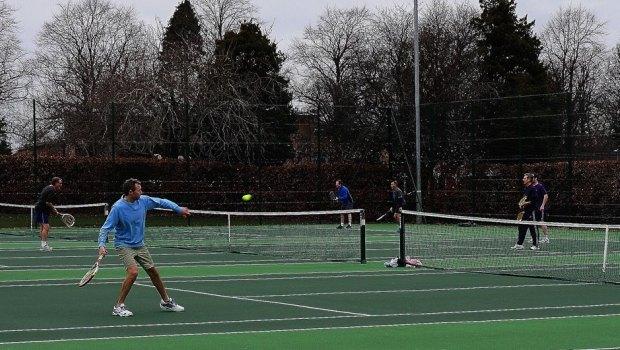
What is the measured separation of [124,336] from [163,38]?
6341cm

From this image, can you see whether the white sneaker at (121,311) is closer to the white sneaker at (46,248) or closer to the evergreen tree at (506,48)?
the white sneaker at (46,248)

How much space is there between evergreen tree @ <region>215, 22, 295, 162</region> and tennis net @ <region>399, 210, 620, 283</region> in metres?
7.71

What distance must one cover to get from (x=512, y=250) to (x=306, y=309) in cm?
1274

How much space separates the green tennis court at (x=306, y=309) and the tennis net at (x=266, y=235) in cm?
246

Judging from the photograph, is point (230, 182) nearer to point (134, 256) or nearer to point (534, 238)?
point (534, 238)

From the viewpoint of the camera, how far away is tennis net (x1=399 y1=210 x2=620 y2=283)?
22.5m

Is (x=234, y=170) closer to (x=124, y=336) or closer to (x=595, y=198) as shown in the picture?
(x=595, y=198)

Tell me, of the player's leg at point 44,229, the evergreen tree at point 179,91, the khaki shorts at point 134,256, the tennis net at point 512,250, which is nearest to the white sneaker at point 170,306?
the khaki shorts at point 134,256

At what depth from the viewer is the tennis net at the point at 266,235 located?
89.5ft

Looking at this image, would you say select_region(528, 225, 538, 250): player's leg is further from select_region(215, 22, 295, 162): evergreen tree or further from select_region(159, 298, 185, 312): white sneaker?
select_region(215, 22, 295, 162): evergreen tree

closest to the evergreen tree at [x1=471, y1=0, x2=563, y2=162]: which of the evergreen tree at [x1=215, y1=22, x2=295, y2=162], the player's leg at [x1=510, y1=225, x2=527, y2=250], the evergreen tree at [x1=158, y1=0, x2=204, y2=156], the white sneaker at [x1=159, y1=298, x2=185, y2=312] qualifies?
the evergreen tree at [x1=215, y1=22, x2=295, y2=162]

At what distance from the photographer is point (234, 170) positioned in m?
44.3

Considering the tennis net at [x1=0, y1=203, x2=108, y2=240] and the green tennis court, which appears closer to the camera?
the green tennis court

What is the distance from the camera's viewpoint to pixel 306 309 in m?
16.4
